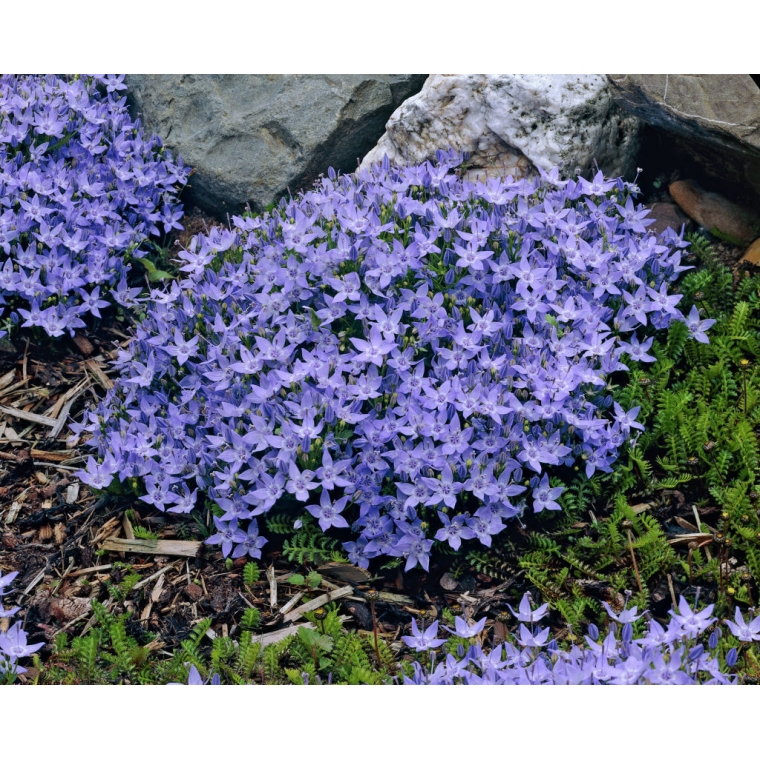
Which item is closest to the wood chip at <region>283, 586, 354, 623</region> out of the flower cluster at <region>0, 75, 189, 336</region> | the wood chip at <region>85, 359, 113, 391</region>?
the wood chip at <region>85, 359, 113, 391</region>

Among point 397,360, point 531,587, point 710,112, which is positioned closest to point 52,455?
point 397,360

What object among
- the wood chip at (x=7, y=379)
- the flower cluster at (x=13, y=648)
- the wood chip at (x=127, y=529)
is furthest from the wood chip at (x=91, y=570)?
the wood chip at (x=7, y=379)

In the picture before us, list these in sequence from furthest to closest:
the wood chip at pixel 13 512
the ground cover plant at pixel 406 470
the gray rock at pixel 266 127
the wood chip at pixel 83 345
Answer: the gray rock at pixel 266 127
the wood chip at pixel 83 345
the wood chip at pixel 13 512
the ground cover plant at pixel 406 470

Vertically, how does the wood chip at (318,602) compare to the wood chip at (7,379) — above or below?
below

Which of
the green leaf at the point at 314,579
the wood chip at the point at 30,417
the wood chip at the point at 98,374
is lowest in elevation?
the green leaf at the point at 314,579

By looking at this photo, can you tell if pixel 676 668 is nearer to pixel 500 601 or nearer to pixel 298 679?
pixel 500 601

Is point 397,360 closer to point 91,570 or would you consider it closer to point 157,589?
point 157,589

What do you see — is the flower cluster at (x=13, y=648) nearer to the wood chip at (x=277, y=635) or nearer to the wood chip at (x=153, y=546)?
the wood chip at (x=153, y=546)

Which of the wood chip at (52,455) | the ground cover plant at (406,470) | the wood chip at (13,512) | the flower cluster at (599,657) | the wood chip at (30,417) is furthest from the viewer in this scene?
the wood chip at (30,417)

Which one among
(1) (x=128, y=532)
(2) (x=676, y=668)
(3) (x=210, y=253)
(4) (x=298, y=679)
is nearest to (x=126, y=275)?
(3) (x=210, y=253)
